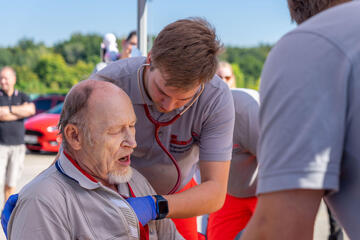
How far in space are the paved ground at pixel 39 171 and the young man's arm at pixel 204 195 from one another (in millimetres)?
2829

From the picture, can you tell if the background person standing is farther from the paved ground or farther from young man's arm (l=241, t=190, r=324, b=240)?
the paved ground

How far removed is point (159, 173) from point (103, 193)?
0.48m

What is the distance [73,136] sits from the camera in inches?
69.4

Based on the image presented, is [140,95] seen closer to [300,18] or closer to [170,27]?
[170,27]

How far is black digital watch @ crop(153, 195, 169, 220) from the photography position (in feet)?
5.66

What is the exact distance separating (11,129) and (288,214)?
534 centimetres

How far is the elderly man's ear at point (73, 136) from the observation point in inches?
68.9

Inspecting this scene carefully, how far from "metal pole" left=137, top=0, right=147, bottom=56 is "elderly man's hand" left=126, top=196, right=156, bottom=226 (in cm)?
185

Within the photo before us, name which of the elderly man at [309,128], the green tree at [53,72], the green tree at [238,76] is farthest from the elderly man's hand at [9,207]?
the green tree at [53,72]

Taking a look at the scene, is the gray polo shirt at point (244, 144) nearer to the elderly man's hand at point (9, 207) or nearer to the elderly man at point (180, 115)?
the elderly man at point (180, 115)

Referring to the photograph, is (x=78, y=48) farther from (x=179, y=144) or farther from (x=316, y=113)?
(x=316, y=113)

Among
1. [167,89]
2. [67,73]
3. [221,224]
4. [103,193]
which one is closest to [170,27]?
[167,89]

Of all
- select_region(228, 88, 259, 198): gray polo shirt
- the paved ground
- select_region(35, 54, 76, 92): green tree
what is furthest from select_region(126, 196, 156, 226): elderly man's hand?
select_region(35, 54, 76, 92): green tree

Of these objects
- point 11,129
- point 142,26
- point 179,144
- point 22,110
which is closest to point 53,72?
point 22,110
